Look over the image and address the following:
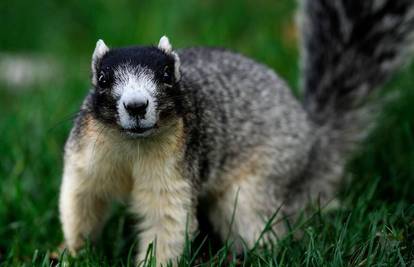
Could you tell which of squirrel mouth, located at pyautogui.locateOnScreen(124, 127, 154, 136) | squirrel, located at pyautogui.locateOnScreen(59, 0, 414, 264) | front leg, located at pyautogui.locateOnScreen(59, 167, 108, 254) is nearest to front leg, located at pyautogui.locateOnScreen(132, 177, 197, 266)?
squirrel, located at pyautogui.locateOnScreen(59, 0, 414, 264)

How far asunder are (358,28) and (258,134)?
48.1 inches

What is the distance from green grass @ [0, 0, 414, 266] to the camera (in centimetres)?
411

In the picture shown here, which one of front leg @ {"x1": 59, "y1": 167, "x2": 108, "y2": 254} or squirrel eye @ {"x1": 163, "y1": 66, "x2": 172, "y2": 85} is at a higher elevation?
squirrel eye @ {"x1": 163, "y1": 66, "x2": 172, "y2": 85}

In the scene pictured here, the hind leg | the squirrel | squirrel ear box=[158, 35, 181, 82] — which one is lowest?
the hind leg

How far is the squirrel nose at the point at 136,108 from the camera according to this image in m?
3.39

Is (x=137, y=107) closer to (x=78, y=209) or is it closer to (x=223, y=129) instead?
(x=78, y=209)

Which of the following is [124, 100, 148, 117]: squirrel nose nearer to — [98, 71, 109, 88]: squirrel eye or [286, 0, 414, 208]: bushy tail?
[98, 71, 109, 88]: squirrel eye

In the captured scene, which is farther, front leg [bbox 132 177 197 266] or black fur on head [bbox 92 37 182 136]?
front leg [bbox 132 177 197 266]

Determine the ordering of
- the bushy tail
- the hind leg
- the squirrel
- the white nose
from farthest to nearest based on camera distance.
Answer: the bushy tail, the hind leg, the squirrel, the white nose

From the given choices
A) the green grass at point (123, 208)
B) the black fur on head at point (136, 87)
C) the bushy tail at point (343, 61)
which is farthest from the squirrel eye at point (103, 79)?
the bushy tail at point (343, 61)

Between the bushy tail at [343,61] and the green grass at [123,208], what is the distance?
0.95ft

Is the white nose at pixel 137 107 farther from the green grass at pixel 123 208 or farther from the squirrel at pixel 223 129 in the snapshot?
the green grass at pixel 123 208

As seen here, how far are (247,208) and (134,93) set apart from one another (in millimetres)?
1609

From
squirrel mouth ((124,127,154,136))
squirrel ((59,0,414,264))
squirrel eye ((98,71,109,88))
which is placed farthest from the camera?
squirrel ((59,0,414,264))
